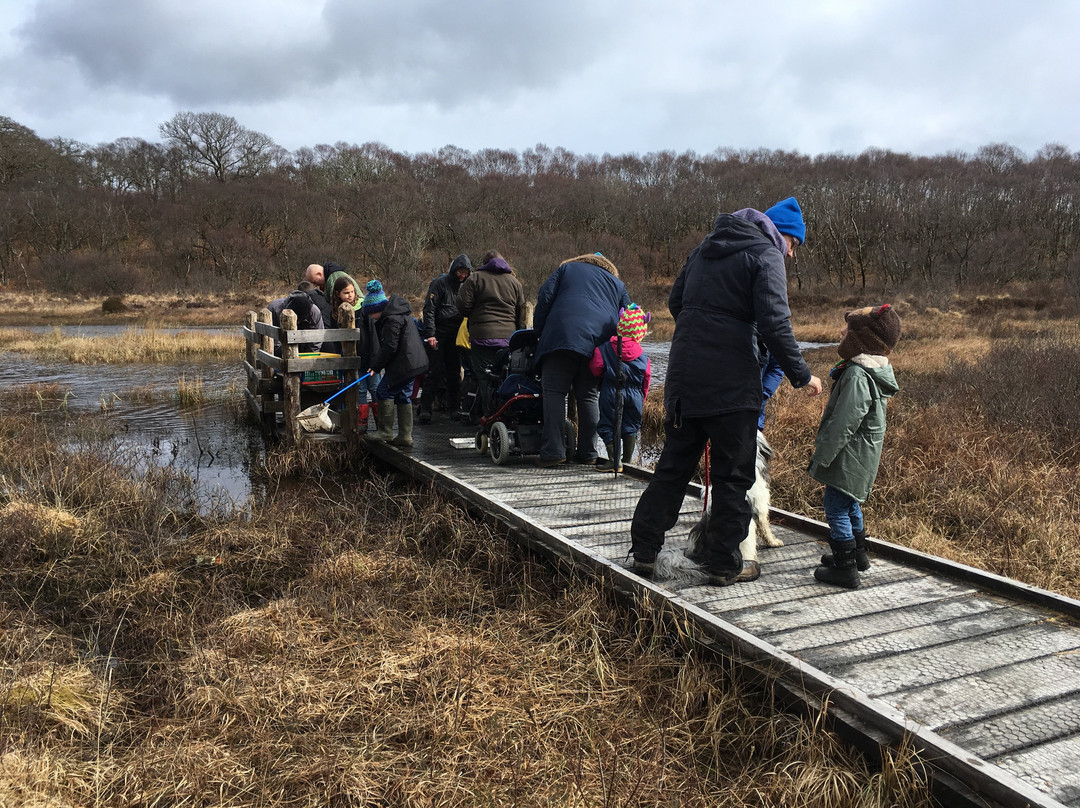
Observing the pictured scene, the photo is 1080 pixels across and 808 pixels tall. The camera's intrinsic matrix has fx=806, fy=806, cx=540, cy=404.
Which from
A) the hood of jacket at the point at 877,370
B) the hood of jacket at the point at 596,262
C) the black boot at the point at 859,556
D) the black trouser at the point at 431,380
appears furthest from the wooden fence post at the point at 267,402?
the hood of jacket at the point at 877,370

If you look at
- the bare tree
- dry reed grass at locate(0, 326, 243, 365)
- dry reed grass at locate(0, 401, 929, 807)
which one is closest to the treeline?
the bare tree

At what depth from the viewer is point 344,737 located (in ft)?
11.6

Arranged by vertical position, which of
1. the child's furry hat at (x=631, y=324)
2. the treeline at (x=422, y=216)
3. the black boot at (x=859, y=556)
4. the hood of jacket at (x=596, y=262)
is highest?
the treeline at (x=422, y=216)

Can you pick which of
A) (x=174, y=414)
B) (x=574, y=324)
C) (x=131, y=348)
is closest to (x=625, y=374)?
(x=574, y=324)

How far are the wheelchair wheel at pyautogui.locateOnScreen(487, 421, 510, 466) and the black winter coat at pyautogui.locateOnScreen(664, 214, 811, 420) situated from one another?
330 centimetres

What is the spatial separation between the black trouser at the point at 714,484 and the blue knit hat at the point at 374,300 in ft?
14.2

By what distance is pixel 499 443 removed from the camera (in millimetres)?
7340

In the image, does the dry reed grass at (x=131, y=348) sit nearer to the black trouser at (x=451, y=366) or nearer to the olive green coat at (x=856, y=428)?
the black trouser at (x=451, y=366)

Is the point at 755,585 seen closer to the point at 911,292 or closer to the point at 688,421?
the point at 688,421

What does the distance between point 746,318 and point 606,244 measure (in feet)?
185

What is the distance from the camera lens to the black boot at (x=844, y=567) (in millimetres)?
4266

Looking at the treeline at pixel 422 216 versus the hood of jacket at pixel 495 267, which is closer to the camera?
the hood of jacket at pixel 495 267

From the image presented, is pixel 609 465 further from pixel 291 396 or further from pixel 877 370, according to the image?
pixel 291 396

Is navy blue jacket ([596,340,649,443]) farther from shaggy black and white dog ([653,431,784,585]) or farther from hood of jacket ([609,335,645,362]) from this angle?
shaggy black and white dog ([653,431,784,585])
